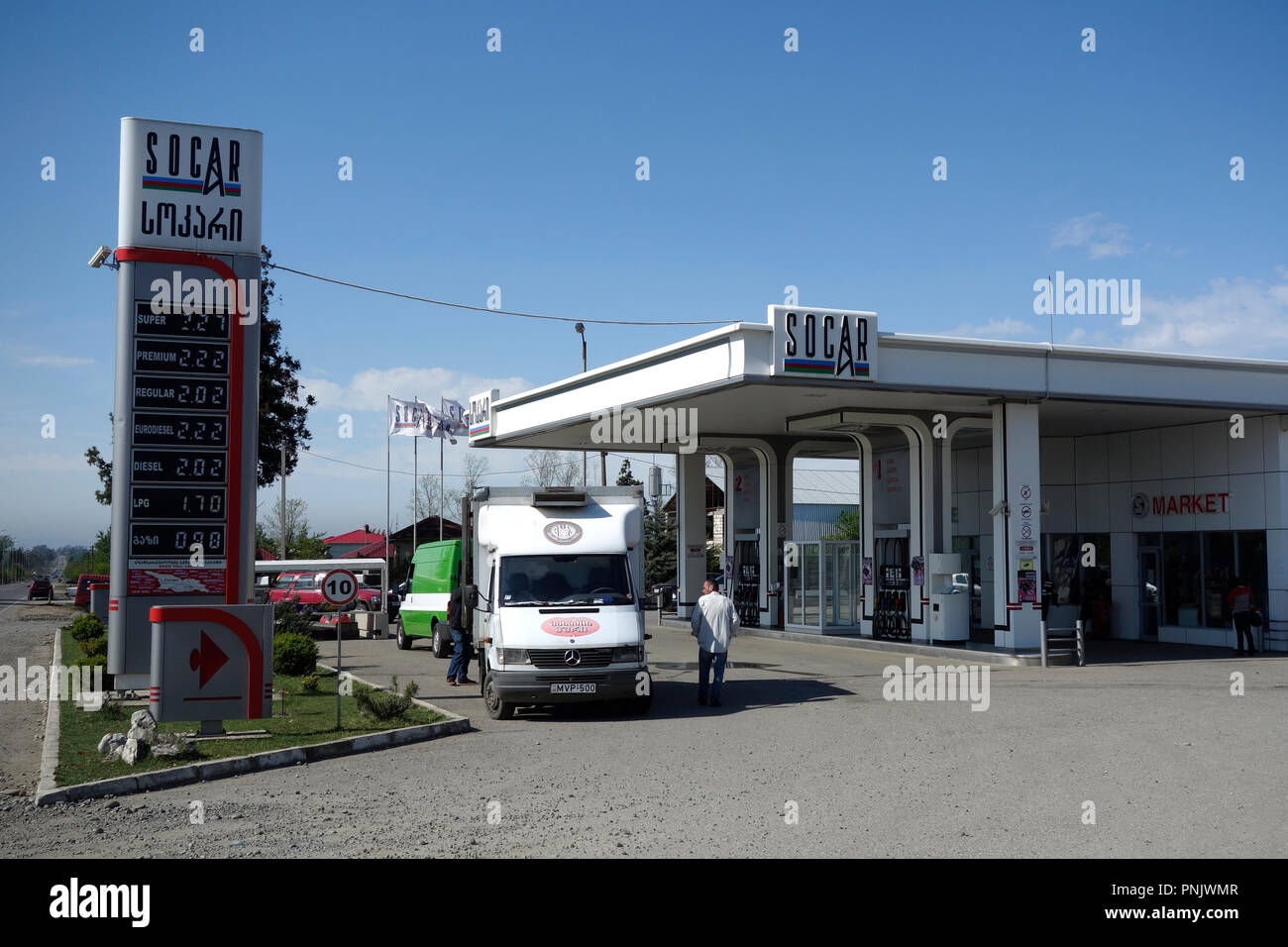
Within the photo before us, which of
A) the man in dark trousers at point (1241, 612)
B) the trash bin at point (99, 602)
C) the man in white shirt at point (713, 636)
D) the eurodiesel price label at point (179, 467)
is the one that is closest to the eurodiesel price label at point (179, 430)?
the eurodiesel price label at point (179, 467)

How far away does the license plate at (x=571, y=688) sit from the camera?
14367mm

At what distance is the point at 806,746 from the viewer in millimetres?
12141

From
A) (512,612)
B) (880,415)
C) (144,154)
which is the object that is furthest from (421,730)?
(880,415)

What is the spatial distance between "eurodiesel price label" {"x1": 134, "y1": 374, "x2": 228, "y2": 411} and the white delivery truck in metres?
3.71

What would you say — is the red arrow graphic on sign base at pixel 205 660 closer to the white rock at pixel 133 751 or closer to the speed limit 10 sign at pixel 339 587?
the white rock at pixel 133 751

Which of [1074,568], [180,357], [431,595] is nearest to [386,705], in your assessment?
[180,357]

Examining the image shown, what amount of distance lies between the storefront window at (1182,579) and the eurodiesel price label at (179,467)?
69.4 ft

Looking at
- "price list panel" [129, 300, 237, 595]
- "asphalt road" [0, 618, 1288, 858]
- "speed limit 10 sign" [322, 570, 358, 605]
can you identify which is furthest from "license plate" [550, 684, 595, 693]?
"price list panel" [129, 300, 237, 595]

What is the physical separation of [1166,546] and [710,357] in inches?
514

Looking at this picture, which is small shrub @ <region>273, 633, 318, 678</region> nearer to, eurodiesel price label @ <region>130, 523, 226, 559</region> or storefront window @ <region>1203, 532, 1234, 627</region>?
eurodiesel price label @ <region>130, 523, 226, 559</region>

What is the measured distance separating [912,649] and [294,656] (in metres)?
12.6

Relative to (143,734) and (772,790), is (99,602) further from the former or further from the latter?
(772,790)

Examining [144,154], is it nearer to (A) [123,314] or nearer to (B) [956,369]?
(A) [123,314]

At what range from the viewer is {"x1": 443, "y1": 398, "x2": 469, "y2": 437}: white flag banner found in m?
48.6
